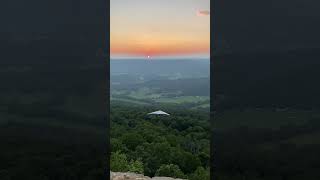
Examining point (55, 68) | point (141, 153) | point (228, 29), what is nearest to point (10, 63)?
point (55, 68)

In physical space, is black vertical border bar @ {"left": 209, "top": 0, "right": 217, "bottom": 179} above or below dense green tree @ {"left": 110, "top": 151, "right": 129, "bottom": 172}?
above

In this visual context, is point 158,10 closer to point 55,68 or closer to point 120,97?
point 120,97

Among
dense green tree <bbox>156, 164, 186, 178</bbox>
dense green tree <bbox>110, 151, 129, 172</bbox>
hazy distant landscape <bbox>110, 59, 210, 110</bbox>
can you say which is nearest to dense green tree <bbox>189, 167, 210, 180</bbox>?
dense green tree <bbox>156, 164, 186, 178</bbox>

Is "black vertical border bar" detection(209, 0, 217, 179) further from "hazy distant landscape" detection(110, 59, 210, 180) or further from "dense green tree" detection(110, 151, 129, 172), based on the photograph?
"hazy distant landscape" detection(110, 59, 210, 180)

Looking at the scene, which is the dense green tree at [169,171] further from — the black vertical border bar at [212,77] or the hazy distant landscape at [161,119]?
the black vertical border bar at [212,77]

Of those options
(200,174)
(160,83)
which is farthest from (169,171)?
(160,83)

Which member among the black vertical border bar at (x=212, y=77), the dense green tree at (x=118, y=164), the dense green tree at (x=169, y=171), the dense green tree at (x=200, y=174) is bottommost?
the dense green tree at (x=200, y=174)

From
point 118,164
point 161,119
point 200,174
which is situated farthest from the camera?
point 161,119

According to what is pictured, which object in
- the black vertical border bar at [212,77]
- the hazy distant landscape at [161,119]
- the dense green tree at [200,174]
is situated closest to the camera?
the black vertical border bar at [212,77]

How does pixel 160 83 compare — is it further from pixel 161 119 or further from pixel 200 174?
pixel 200 174

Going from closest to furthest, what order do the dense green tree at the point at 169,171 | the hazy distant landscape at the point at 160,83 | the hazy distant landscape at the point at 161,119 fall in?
the dense green tree at the point at 169,171, the hazy distant landscape at the point at 161,119, the hazy distant landscape at the point at 160,83

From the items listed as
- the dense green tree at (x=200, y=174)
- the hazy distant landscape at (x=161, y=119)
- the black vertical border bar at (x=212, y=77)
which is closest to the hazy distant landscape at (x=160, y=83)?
the hazy distant landscape at (x=161, y=119)
